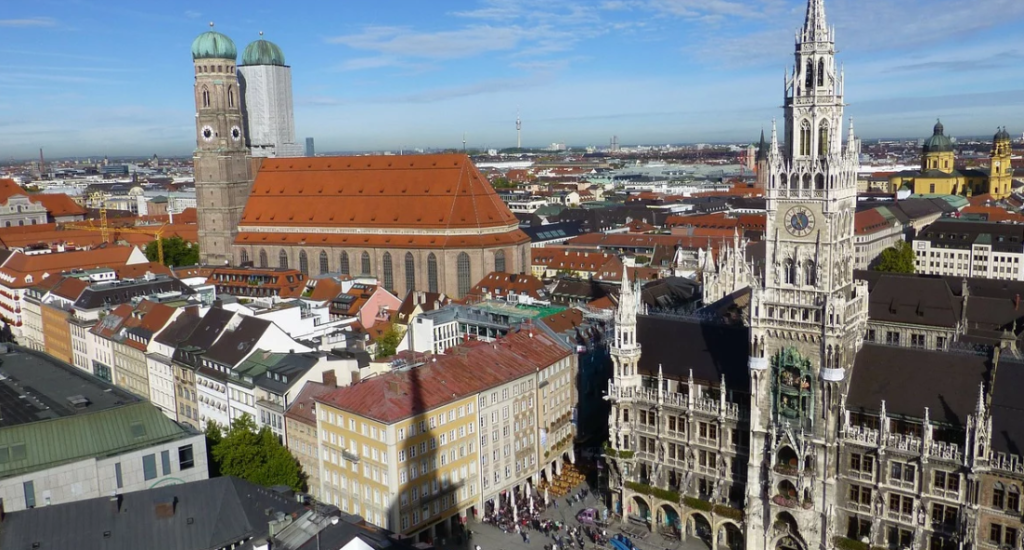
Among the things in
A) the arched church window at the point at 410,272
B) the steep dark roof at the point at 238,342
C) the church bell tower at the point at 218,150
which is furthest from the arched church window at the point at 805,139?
the church bell tower at the point at 218,150

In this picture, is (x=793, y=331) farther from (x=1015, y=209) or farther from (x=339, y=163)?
(x=1015, y=209)

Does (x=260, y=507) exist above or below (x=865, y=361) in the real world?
below

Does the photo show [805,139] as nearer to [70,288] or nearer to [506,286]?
[506,286]

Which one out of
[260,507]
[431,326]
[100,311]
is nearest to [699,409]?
[260,507]

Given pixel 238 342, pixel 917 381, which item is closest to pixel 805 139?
pixel 917 381

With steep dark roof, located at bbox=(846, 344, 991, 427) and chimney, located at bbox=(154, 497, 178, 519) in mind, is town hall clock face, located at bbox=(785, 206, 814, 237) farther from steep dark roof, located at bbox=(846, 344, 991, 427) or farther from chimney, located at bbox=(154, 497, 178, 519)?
chimney, located at bbox=(154, 497, 178, 519)

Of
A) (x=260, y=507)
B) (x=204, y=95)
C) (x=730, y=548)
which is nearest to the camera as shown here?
(x=260, y=507)
